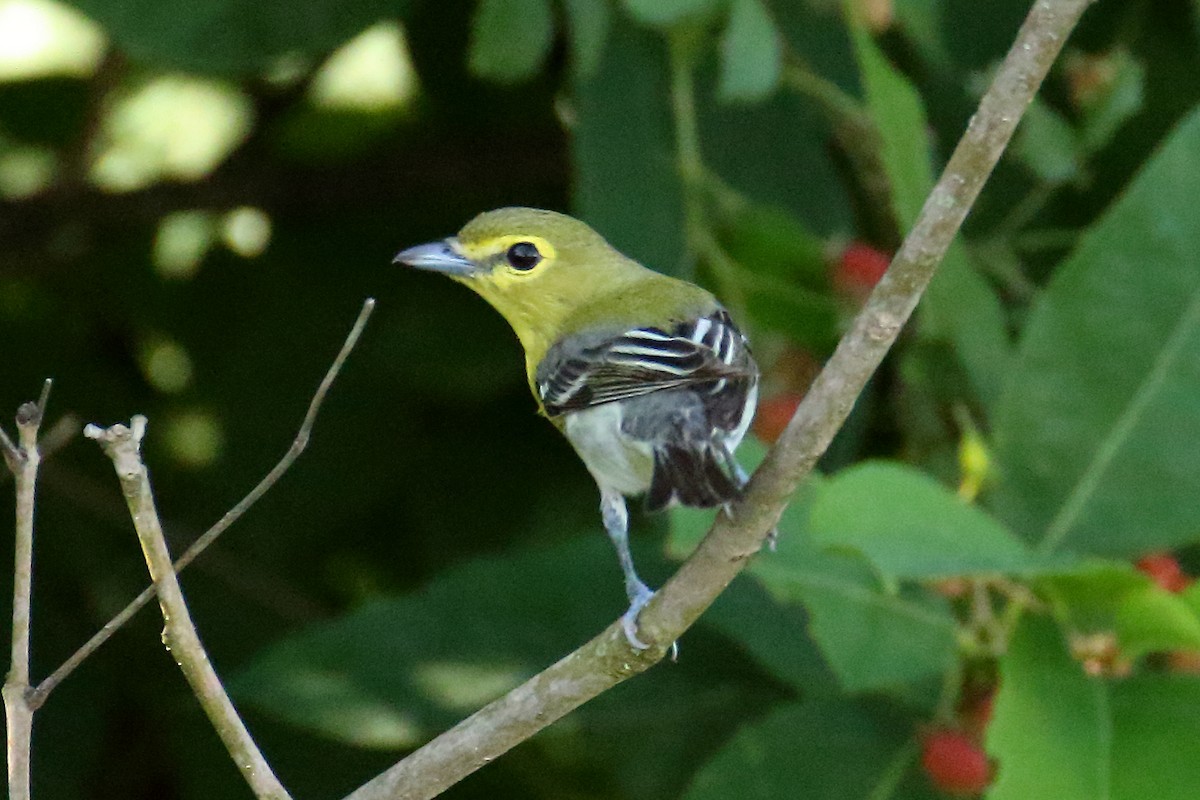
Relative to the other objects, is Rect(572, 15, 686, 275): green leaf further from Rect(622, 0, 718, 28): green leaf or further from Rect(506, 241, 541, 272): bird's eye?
Rect(622, 0, 718, 28): green leaf

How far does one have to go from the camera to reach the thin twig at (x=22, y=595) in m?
1.63

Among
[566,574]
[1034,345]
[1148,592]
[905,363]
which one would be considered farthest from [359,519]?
[1148,592]

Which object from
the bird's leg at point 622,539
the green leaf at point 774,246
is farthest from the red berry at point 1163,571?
the bird's leg at point 622,539

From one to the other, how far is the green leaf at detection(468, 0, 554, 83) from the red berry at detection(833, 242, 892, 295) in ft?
2.48

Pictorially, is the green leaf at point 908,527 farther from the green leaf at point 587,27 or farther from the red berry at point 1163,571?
the green leaf at point 587,27

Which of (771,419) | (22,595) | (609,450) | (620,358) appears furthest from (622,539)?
(22,595)

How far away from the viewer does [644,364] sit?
107 inches

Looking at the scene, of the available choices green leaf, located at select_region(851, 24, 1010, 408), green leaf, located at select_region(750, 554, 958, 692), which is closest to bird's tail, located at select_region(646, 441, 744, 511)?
green leaf, located at select_region(750, 554, 958, 692)

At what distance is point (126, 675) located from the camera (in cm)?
425

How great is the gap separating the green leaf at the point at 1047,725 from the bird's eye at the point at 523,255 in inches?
45.6

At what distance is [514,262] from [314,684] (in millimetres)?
927

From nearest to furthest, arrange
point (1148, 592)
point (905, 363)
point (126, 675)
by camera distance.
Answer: point (1148, 592) < point (905, 363) < point (126, 675)

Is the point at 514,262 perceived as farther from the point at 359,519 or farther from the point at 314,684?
the point at 359,519

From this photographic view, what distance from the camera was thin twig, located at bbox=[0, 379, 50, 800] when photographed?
163 centimetres
